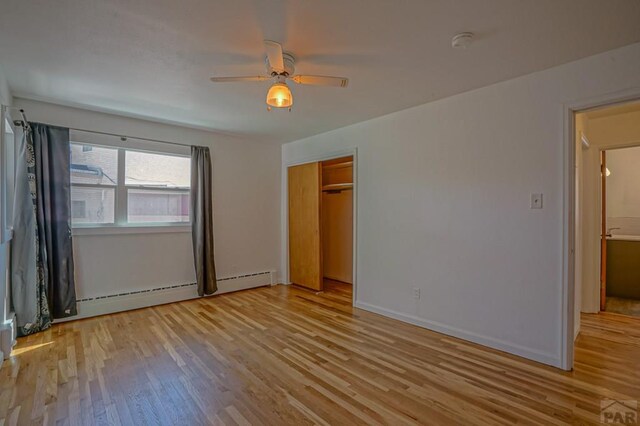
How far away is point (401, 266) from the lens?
3.59 m

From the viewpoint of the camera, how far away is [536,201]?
2.59m

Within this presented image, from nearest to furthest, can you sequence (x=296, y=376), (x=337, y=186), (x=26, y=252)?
(x=296, y=376), (x=26, y=252), (x=337, y=186)

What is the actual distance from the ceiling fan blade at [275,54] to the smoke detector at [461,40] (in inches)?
46.7

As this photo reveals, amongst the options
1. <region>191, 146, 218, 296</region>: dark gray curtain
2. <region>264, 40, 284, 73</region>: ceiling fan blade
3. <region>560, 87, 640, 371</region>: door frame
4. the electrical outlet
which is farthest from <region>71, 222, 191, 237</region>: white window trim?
<region>560, 87, 640, 371</region>: door frame

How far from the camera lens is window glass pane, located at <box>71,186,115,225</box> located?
3.62 meters

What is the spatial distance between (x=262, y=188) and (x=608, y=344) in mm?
4776

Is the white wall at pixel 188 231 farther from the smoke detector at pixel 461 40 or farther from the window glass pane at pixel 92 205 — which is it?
the smoke detector at pixel 461 40

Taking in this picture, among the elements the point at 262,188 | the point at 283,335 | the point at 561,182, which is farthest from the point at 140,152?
the point at 561,182

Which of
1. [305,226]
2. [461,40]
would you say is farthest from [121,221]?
[461,40]

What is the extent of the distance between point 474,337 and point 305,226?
292 centimetres

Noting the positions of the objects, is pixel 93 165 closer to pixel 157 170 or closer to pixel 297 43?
pixel 157 170

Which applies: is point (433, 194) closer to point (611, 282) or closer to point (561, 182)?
point (561, 182)

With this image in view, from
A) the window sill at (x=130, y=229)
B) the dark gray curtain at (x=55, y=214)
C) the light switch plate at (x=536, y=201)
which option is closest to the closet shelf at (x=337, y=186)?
the window sill at (x=130, y=229)

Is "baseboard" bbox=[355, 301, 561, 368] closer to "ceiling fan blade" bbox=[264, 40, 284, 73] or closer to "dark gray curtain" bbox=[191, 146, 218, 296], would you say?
"dark gray curtain" bbox=[191, 146, 218, 296]
